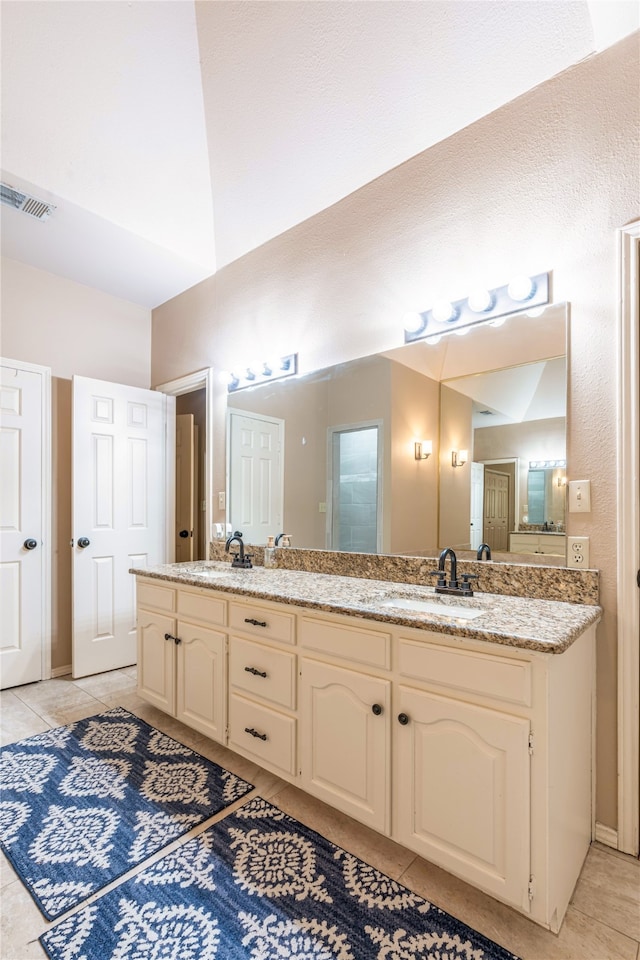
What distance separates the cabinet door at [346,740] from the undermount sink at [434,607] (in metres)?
0.28

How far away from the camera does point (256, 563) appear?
9.59 ft

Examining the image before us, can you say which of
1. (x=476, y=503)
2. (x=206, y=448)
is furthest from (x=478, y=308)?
(x=206, y=448)

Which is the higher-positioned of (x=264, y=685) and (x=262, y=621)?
(x=262, y=621)

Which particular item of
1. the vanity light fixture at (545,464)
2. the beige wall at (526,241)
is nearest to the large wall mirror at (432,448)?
the vanity light fixture at (545,464)

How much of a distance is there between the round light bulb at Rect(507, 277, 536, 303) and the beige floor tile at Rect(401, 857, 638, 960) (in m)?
2.08

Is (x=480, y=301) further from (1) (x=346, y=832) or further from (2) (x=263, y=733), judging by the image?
(1) (x=346, y=832)

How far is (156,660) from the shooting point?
2.52 meters

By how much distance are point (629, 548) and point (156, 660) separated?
2286 millimetres

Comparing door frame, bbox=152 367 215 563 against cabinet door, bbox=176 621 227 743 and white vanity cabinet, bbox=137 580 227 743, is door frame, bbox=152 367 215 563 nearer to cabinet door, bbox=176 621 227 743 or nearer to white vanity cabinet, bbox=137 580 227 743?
white vanity cabinet, bbox=137 580 227 743

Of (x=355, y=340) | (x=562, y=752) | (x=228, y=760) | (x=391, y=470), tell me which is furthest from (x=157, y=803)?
(x=355, y=340)

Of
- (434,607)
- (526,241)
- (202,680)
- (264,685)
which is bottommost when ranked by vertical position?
(202,680)

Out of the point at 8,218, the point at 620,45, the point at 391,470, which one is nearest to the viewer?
the point at 620,45

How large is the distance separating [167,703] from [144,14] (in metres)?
3.42

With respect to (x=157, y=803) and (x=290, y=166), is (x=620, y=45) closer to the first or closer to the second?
(x=290, y=166)
